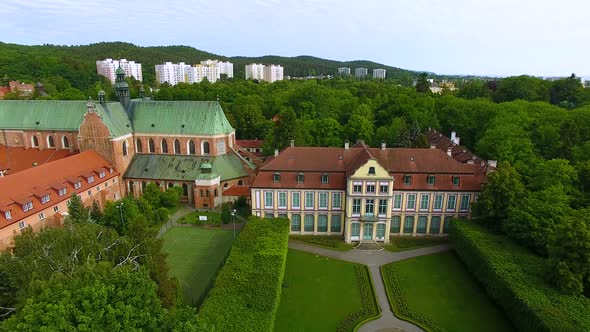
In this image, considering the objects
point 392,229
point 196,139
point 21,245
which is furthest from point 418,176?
point 21,245

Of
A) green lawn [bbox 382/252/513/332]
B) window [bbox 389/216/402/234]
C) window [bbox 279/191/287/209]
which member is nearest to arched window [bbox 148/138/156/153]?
window [bbox 279/191/287/209]

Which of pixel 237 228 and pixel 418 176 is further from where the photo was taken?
pixel 237 228

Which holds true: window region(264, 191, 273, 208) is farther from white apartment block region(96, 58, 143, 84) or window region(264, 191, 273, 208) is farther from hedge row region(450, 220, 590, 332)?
white apartment block region(96, 58, 143, 84)

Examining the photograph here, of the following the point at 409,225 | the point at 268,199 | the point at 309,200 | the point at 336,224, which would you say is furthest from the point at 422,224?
the point at 268,199

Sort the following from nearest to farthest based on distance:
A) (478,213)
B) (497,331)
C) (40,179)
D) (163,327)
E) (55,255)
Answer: (163,327) → (55,255) → (497,331) → (478,213) → (40,179)

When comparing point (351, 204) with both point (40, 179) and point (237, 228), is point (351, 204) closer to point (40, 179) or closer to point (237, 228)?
point (237, 228)

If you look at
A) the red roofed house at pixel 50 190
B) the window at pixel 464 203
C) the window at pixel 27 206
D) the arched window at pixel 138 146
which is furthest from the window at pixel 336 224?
the arched window at pixel 138 146

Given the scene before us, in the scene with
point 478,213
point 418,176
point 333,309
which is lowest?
point 333,309
